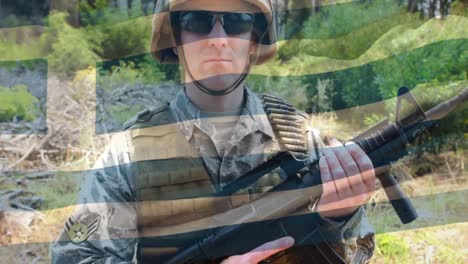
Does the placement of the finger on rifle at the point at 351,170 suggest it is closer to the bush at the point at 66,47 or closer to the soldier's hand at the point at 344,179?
the soldier's hand at the point at 344,179

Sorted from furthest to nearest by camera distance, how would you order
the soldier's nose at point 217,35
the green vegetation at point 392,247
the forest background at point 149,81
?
the green vegetation at point 392,247 < the forest background at point 149,81 < the soldier's nose at point 217,35

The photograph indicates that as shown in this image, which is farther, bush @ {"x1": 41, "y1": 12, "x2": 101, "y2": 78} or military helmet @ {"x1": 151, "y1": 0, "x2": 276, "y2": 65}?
bush @ {"x1": 41, "y1": 12, "x2": 101, "y2": 78}

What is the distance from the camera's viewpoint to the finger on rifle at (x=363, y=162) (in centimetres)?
89

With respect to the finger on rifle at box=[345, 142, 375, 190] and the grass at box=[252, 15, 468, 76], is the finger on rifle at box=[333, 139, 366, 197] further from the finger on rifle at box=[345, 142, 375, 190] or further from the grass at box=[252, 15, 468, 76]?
the grass at box=[252, 15, 468, 76]

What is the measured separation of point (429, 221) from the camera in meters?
1.14

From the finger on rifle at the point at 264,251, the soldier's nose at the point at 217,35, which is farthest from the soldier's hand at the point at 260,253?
the soldier's nose at the point at 217,35

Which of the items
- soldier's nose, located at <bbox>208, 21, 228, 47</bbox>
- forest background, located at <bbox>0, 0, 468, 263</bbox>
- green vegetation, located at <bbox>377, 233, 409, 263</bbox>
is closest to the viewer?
soldier's nose, located at <bbox>208, 21, 228, 47</bbox>

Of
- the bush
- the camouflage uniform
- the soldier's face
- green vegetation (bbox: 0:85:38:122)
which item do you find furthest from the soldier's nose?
green vegetation (bbox: 0:85:38:122)

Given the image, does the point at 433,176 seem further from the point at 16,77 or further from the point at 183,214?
the point at 16,77

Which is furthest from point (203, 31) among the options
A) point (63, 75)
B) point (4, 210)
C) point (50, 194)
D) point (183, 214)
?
point (4, 210)

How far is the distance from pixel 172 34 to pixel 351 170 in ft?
1.22

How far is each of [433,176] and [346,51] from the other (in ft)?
1.05

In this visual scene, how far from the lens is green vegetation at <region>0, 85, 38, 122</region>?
1.14 meters

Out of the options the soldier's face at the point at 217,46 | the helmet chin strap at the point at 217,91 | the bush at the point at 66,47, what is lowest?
the helmet chin strap at the point at 217,91
